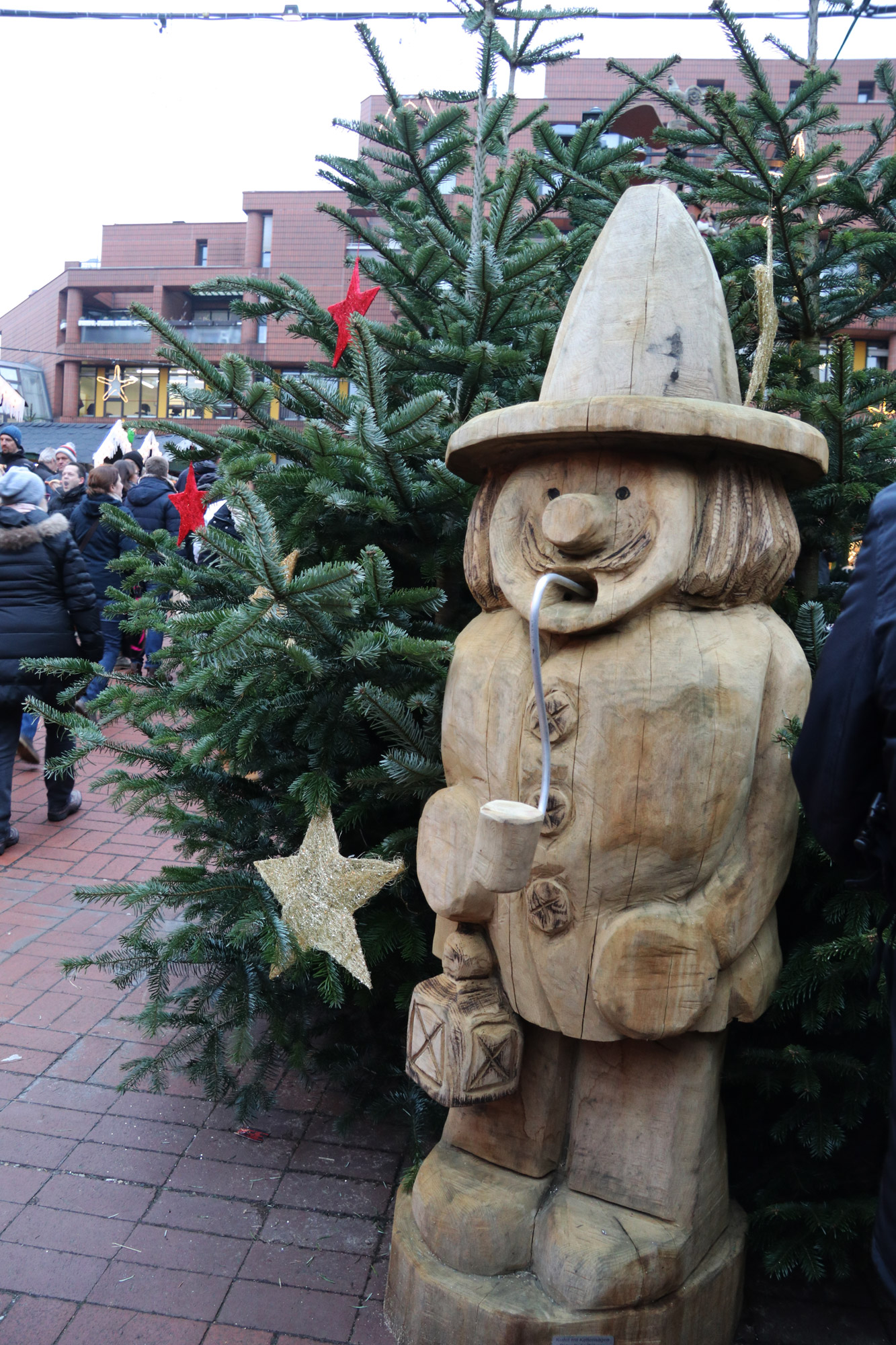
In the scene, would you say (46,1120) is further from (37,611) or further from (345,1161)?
(37,611)

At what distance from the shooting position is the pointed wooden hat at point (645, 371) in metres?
1.93

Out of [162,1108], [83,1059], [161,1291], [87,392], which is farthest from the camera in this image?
[87,392]

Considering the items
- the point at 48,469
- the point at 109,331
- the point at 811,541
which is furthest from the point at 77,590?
the point at 109,331

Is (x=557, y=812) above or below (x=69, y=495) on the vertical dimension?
below

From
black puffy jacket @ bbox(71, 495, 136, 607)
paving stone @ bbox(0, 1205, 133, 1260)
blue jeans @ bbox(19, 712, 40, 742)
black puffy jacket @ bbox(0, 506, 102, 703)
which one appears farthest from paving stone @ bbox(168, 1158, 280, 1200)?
black puffy jacket @ bbox(71, 495, 136, 607)

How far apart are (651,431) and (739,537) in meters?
0.32

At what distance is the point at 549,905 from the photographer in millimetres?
2047

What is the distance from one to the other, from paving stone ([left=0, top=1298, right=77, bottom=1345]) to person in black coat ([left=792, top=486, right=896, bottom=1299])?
6.07 ft

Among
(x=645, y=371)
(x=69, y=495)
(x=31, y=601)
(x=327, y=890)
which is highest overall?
(x=645, y=371)

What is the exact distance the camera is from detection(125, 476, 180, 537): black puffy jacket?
7312mm

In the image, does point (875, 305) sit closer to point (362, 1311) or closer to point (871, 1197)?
point (871, 1197)

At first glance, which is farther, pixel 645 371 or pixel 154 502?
pixel 154 502

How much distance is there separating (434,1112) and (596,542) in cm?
174

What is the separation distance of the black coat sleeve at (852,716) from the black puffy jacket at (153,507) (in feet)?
20.5
